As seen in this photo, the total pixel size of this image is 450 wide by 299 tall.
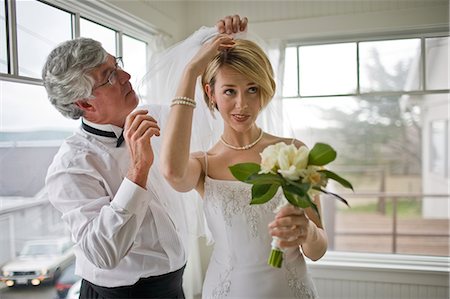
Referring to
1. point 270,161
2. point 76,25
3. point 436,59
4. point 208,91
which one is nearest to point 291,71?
point 436,59

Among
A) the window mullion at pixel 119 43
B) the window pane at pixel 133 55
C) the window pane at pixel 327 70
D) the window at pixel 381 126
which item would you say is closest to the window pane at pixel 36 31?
the window mullion at pixel 119 43

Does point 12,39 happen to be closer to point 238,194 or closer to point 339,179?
point 238,194

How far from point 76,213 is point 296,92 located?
2286mm

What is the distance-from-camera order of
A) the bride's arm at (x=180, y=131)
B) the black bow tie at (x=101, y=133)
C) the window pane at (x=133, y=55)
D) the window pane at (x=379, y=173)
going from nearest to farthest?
the bride's arm at (x=180, y=131) < the black bow tie at (x=101, y=133) < the window pane at (x=133, y=55) < the window pane at (x=379, y=173)

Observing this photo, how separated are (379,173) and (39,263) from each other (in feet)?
18.0

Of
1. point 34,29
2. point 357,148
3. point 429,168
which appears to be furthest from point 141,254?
point 429,168

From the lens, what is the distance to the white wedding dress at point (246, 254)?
1.28 m

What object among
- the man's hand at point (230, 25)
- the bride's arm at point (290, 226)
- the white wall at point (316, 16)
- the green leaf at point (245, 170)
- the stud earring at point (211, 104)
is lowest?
the bride's arm at point (290, 226)

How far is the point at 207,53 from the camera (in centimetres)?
121

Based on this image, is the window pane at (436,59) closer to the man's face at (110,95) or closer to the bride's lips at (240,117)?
the bride's lips at (240,117)

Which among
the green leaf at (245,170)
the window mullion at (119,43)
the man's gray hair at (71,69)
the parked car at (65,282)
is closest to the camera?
the green leaf at (245,170)

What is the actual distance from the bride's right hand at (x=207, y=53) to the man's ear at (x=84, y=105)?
15.7 inches

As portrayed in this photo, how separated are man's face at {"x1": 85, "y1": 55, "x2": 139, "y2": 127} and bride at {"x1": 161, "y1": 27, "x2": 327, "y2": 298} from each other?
0.27m

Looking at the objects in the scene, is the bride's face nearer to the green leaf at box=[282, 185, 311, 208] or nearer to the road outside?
the green leaf at box=[282, 185, 311, 208]
